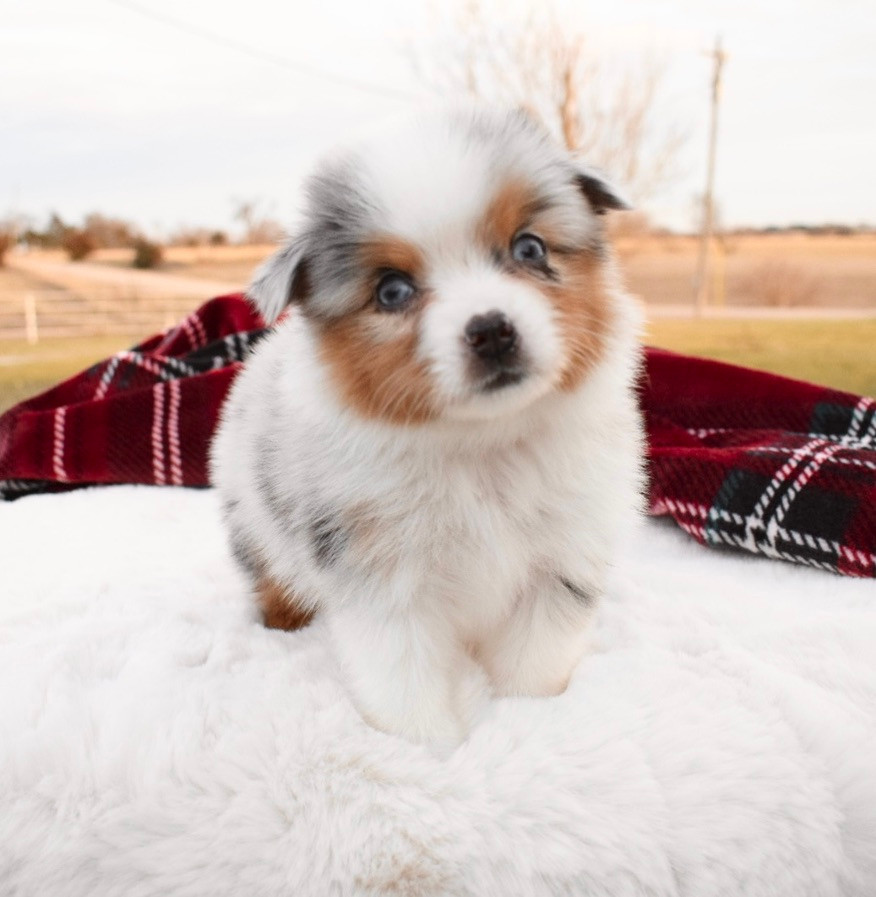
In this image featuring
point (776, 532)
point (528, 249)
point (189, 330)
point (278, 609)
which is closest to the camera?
point (528, 249)

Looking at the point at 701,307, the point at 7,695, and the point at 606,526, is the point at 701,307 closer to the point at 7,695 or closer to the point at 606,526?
the point at 606,526

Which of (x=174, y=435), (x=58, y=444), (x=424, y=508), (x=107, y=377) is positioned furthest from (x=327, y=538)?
(x=107, y=377)

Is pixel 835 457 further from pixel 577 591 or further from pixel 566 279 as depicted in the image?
pixel 566 279

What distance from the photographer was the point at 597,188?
3.76 ft

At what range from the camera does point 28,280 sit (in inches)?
130

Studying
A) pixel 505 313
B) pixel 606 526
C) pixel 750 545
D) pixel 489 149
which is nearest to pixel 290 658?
pixel 606 526

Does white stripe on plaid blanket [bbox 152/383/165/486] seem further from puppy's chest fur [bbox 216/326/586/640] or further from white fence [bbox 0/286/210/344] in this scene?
puppy's chest fur [bbox 216/326/586/640]

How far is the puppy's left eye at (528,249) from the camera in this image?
1.02 meters

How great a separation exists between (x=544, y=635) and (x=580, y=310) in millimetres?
460

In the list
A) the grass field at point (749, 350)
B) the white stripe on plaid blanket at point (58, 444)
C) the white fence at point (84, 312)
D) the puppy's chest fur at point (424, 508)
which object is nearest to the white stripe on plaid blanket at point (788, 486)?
the puppy's chest fur at point (424, 508)

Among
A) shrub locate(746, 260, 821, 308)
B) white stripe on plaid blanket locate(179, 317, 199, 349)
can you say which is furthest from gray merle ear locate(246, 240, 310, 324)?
shrub locate(746, 260, 821, 308)

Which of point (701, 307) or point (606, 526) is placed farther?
point (701, 307)

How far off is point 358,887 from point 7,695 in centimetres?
58

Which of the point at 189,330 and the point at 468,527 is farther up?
the point at 468,527
